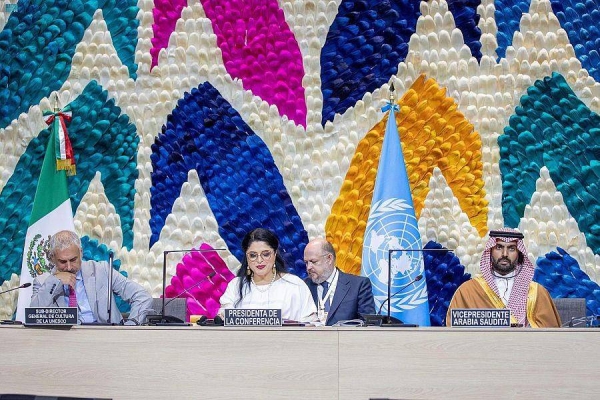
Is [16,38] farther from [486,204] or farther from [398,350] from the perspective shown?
[398,350]

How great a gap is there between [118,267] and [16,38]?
1765mm

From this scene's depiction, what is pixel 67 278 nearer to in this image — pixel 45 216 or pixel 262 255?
pixel 262 255

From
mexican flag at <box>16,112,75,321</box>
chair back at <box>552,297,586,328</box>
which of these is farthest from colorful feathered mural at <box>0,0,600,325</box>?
chair back at <box>552,297,586,328</box>

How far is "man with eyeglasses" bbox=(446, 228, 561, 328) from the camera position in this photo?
526cm

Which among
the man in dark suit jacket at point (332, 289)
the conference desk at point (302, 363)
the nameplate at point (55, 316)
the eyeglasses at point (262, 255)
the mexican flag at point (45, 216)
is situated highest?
the mexican flag at point (45, 216)

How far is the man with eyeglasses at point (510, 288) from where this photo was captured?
207 inches

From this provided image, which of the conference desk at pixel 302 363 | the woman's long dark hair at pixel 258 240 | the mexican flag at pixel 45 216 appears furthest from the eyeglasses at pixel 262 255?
the mexican flag at pixel 45 216

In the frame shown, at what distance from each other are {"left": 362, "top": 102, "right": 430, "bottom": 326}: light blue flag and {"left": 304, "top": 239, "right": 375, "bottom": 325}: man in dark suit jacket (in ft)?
2.59

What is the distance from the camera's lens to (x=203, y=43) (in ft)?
22.7

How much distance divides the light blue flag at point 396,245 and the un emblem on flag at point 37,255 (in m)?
2.07

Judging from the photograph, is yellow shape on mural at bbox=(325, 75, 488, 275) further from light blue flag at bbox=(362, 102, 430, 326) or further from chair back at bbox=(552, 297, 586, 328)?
chair back at bbox=(552, 297, 586, 328)

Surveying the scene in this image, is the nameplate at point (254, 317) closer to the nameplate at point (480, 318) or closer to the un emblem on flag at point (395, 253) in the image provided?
the nameplate at point (480, 318)

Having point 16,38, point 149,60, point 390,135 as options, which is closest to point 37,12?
point 16,38

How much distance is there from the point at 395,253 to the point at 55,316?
2.57m
